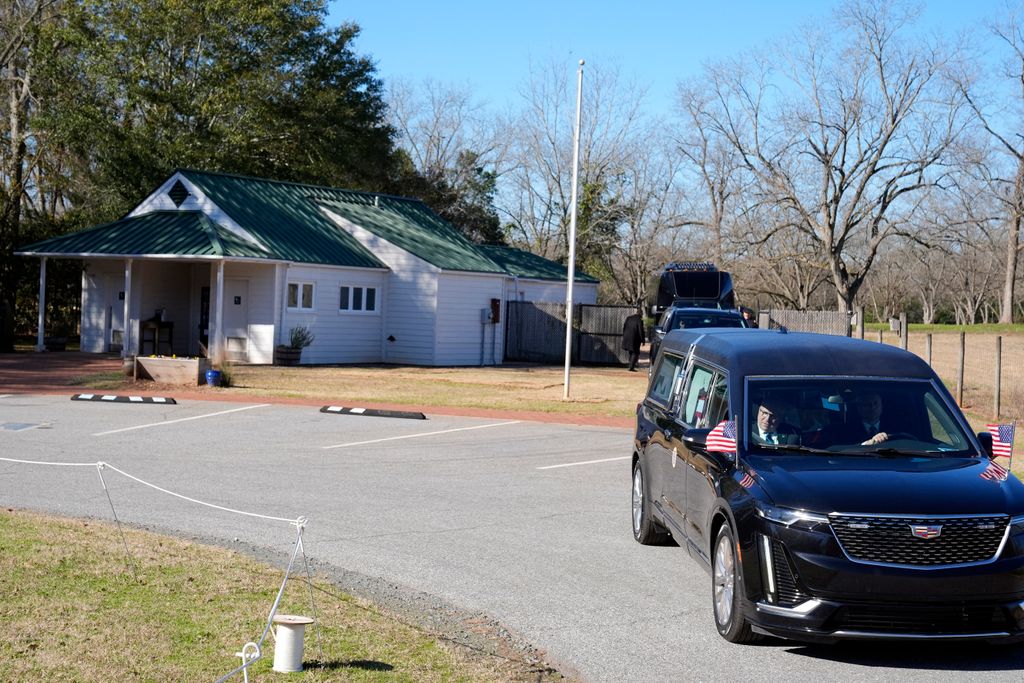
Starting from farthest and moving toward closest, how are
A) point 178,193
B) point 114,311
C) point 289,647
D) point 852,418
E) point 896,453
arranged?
point 114,311 < point 178,193 < point 852,418 < point 896,453 < point 289,647

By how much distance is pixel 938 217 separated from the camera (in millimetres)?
49250

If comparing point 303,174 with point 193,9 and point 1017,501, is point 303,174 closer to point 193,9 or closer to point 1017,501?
point 193,9

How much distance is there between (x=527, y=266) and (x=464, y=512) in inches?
1319

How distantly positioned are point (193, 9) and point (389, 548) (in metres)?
35.1

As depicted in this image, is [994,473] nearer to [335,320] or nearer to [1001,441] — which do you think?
[1001,441]

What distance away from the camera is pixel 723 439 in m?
7.36

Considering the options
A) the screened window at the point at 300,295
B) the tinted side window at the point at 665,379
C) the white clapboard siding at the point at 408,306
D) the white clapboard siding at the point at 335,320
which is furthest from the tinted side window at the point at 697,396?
the white clapboard siding at the point at 408,306

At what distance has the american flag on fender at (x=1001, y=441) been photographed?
7.64m

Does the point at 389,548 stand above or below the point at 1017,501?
below

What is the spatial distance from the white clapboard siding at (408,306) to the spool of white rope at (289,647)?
28.0 metres

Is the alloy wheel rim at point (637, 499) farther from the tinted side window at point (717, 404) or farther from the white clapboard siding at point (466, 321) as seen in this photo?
the white clapboard siding at point (466, 321)

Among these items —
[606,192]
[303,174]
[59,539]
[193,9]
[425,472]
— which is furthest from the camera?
[606,192]

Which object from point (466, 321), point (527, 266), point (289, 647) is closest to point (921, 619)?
point (289, 647)

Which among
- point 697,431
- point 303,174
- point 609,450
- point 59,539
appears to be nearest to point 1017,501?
point 697,431
